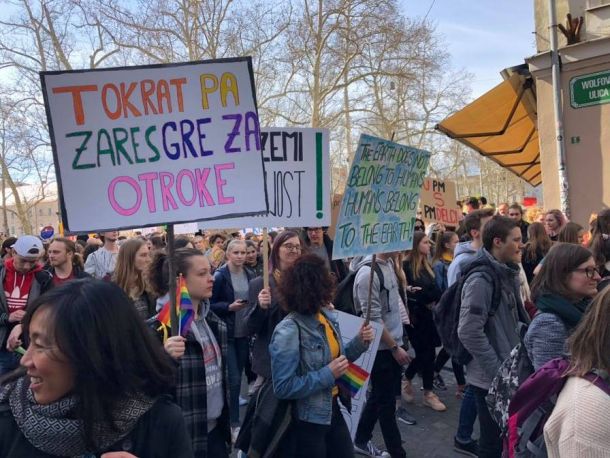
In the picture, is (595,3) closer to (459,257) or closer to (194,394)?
(459,257)

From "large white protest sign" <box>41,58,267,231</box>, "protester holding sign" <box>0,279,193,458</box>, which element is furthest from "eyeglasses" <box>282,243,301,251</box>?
"protester holding sign" <box>0,279,193,458</box>

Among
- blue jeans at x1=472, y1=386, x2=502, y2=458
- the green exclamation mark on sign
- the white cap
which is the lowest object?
blue jeans at x1=472, y1=386, x2=502, y2=458

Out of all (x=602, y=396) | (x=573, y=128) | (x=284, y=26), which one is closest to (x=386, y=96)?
(x=284, y=26)

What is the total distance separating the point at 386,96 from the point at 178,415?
27.3 m

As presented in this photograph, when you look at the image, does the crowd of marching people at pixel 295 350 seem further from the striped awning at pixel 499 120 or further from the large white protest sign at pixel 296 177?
the striped awning at pixel 499 120

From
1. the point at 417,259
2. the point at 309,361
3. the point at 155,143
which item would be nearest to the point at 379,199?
the point at 309,361

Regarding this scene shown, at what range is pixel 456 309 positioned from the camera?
3.62m

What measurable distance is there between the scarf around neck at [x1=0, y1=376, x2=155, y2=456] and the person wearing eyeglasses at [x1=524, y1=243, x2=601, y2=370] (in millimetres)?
1808

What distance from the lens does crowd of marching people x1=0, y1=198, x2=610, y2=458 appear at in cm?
148

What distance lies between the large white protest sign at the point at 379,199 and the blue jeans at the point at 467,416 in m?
1.21

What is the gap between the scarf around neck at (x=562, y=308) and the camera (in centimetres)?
252

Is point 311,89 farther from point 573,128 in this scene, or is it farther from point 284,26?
point 573,128

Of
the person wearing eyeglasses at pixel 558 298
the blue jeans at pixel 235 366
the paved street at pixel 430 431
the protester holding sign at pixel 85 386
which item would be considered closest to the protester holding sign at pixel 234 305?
the blue jeans at pixel 235 366

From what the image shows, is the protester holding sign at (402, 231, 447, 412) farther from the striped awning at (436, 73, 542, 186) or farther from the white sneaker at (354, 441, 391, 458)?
the striped awning at (436, 73, 542, 186)
